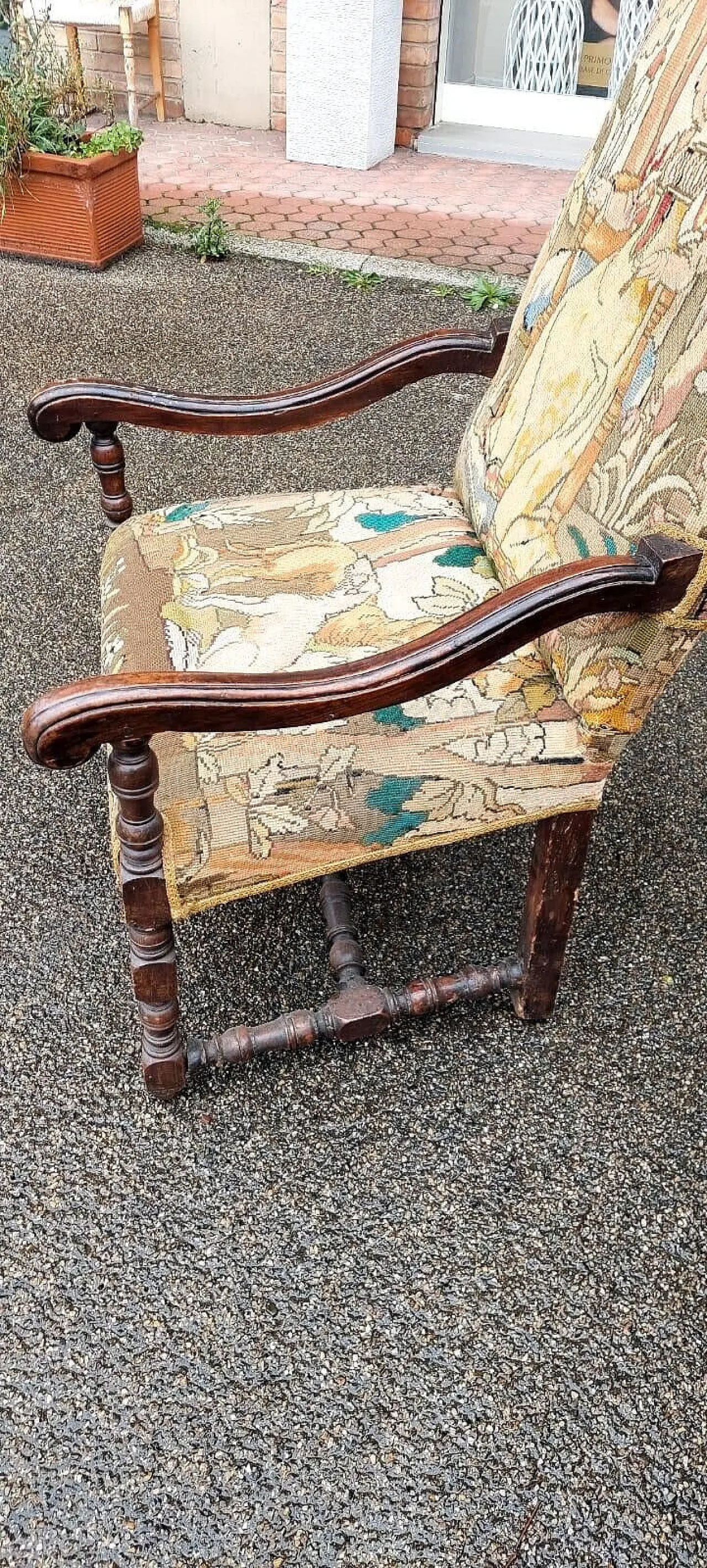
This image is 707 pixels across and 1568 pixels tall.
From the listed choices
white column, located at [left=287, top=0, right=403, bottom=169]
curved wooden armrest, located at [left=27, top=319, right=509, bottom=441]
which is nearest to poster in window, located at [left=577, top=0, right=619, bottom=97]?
white column, located at [left=287, top=0, right=403, bottom=169]

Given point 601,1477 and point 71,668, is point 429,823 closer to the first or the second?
point 601,1477

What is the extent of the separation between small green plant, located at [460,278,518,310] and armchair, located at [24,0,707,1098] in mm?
2294

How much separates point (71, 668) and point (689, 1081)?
1.41 metres

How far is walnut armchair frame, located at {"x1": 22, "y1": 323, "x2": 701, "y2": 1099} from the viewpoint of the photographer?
1.11 m

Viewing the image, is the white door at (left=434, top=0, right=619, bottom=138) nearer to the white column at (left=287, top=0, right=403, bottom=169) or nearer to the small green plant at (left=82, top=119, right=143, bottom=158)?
the white column at (left=287, top=0, right=403, bottom=169)

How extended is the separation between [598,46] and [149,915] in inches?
196

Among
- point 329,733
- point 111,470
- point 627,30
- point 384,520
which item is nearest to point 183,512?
point 111,470

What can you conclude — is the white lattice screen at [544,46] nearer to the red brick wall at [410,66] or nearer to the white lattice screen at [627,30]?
the white lattice screen at [627,30]

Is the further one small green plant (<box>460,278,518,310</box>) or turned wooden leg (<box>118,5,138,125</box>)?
turned wooden leg (<box>118,5,138,125</box>)

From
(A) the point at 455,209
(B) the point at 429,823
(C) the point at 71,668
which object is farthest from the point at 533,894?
(A) the point at 455,209

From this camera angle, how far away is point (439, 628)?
1193mm

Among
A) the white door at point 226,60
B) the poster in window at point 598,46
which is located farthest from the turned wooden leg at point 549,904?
→ the white door at point 226,60

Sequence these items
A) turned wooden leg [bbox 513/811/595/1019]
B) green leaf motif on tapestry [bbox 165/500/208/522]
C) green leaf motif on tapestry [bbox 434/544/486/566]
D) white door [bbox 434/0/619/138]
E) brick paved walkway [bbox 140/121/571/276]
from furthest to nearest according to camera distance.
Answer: white door [bbox 434/0/619/138]
brick paved walkway [bbox 140/121/571/276]
green leaf motif on tapestry [bbox 165/500/208/522]
green leaf motif on tapestry [bbox 434/544/486/566]
turned wooden leg [bbox 513/811/595/1019]

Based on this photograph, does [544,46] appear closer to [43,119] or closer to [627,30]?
[627,30]
